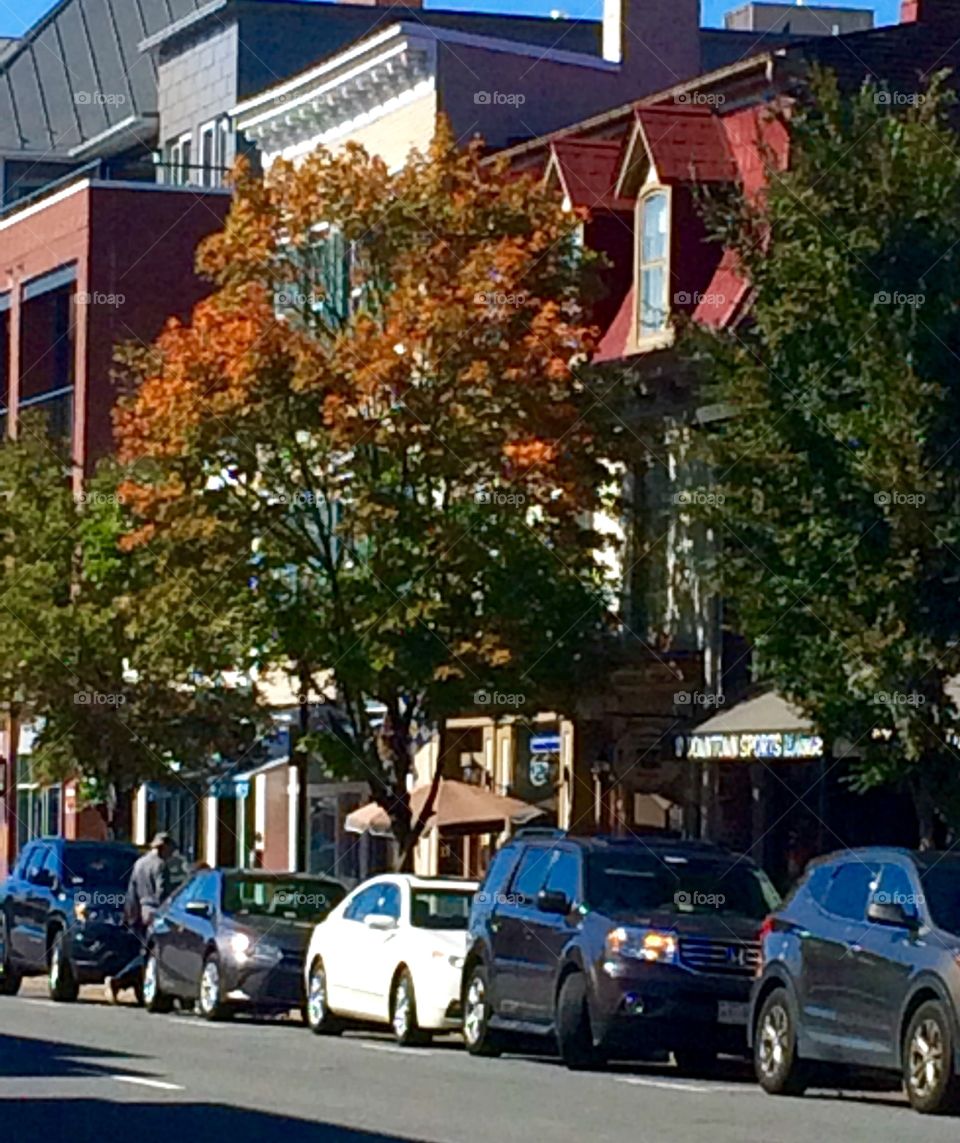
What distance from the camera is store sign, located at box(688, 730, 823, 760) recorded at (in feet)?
92.6

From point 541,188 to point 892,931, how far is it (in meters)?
15.5

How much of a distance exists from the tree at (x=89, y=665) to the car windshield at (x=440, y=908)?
13236 millimetres

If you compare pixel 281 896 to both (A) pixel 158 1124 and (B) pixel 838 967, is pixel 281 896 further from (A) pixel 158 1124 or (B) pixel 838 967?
(A) pixel 158 1124

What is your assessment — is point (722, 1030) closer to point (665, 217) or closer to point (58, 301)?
point (665, 217)

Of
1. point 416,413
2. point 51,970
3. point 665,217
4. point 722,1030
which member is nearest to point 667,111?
point 665,217

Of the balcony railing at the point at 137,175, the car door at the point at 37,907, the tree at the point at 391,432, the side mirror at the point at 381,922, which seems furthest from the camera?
the balcony railing at the point at 137,175

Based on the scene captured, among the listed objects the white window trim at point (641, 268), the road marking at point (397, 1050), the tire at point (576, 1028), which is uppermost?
the white window trim at point (641, 268)

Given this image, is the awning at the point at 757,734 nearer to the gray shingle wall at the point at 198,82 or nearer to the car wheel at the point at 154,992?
the car wheel at the point at 154,992

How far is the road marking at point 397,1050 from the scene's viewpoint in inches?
935

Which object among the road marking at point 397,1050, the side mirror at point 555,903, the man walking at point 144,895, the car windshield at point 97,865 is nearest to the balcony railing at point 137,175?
the car windshield at point 97,865

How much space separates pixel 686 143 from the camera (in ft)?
114

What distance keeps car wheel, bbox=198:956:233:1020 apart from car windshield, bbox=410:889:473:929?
3.11m

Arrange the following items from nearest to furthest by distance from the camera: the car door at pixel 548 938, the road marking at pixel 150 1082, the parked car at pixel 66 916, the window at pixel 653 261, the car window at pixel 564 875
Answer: the road marking at pixel 150 1082, the car door at pixel 548 938, the car window at pixel 564 875, the parked car at pixel 66 916, the window at pixel 653 261

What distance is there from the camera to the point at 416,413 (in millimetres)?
32094
